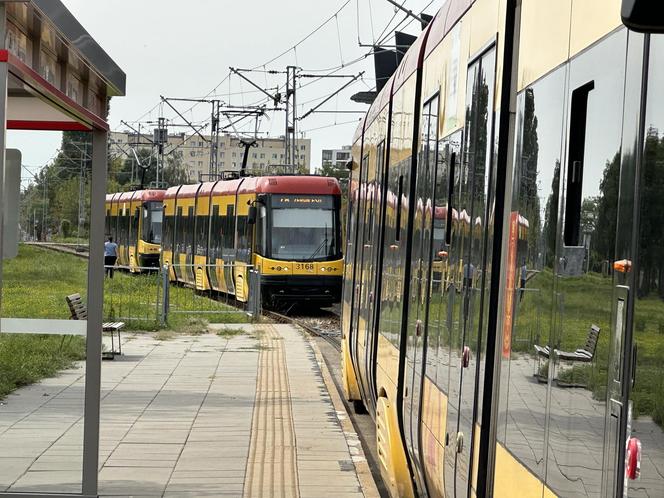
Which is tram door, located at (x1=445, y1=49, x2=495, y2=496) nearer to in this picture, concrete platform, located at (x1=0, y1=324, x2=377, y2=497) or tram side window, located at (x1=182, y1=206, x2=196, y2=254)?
concrete platform, located at (x1=0, y1=324, x2=377, y2=497)

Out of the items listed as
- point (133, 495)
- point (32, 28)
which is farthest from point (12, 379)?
point (32, 28)

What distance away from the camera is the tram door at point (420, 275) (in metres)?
5.94

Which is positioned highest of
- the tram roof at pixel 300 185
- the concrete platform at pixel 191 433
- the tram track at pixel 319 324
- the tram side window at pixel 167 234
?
the tram roof at pixel 300 185

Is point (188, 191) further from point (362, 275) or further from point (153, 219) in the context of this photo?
point (362, 275)

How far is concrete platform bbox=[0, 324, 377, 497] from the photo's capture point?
8.21m

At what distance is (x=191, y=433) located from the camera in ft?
37.5

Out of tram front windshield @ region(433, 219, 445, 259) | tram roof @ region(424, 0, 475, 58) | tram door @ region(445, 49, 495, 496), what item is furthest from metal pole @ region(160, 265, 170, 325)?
tram door @ region(445, 49, 495, 496)

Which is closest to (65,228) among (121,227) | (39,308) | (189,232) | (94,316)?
(39,308)

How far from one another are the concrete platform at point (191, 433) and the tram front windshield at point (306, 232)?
34.2 feet

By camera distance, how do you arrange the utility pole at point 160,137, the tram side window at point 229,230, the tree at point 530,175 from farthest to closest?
the utility pole at point 160,137 → the tram side window at point 229,230 → the tree at point 530,175

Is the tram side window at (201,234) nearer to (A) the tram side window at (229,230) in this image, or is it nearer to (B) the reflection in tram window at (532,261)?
(A) the tram side window at (229,230)

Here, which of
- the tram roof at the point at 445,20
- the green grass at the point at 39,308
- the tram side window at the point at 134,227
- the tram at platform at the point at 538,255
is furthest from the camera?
the tram side window at the point at 134,227

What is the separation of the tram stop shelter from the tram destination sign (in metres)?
20.4

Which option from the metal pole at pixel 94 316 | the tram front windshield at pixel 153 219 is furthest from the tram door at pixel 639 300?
the tram front windshield at pixel 153 219
